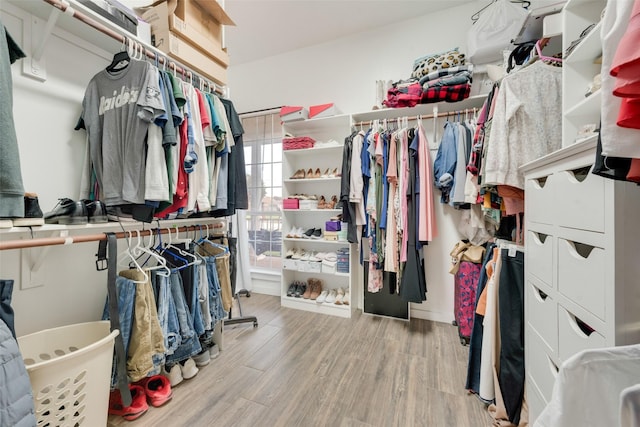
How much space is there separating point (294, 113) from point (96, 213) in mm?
1847

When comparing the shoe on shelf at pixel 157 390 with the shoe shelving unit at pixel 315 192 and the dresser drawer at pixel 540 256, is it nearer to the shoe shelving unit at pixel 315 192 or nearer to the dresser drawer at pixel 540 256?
the shoe shelving unit at pixel 315 192

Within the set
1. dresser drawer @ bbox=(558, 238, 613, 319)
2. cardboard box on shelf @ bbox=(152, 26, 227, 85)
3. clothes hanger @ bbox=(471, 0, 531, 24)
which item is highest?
clothes hanger @ bbox=(471, 0, 531, 24)

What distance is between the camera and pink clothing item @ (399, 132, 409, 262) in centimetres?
205

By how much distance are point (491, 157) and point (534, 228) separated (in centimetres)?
44

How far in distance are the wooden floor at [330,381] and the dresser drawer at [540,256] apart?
0.80 meters

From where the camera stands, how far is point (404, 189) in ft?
6.77

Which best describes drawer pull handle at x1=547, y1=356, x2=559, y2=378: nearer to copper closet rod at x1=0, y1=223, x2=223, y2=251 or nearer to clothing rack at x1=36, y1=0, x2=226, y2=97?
copper closet rod at x1=0, y1=223, x2=223, y2=251

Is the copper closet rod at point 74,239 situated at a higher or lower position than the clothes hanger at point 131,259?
higher

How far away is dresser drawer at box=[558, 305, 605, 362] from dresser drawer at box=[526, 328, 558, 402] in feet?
0.30

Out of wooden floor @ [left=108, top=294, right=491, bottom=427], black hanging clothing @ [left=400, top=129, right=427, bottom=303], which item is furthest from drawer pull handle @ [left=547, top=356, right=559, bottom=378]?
black hanging clothing @ [left=400, top=129, right=427, bottom=303]

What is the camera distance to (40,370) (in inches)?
32.7

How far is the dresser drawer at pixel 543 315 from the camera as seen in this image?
33.7 inches

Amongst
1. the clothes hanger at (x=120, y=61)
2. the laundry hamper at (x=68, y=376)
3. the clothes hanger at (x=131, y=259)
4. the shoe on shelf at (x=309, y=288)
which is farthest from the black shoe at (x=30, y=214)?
the shoe on shelf at (x=309, y=288)

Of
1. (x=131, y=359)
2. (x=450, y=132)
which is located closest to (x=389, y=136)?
(x=450, y=132)
